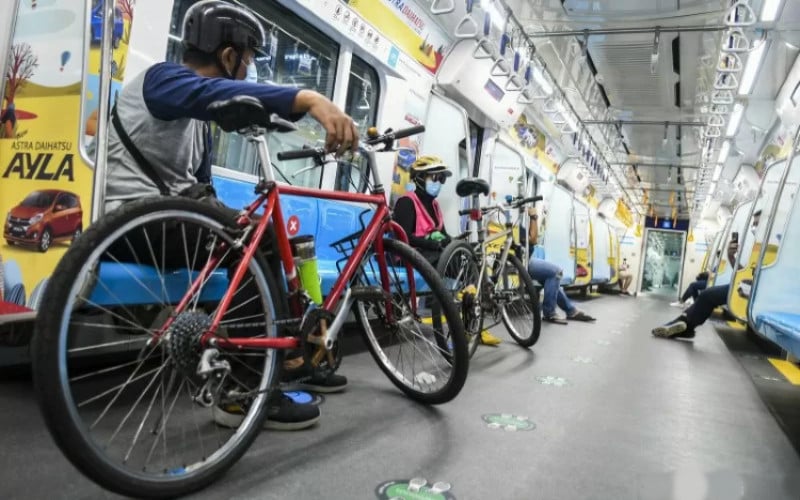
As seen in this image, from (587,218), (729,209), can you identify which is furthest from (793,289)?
(729,209)

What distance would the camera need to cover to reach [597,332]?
526 centimetres

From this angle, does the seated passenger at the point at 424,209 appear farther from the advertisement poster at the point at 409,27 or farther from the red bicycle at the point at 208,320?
the advertisement poster at the point at 409,27

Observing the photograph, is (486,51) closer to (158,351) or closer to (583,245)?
(158,351)

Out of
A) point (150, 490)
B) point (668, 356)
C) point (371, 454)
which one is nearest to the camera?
point (150, 490)

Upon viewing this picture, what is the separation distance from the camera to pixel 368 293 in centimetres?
190

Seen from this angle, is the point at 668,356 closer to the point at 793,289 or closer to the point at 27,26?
the point at 793,289

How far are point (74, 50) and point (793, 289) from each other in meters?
3.33

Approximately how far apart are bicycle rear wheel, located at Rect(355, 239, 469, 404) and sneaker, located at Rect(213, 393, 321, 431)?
465 millimetres

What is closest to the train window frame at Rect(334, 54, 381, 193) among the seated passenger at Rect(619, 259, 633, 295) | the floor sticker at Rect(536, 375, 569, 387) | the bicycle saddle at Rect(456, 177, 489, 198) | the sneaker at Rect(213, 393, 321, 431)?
the bicycle saddle at Rect(456, 177, 489, 198)

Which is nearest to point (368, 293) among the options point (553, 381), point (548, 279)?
point (553, 381)

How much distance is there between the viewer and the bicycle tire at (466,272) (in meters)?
2.85

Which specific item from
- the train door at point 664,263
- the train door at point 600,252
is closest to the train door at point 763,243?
the train door at point 600,252

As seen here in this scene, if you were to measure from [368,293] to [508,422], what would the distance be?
0.78 m

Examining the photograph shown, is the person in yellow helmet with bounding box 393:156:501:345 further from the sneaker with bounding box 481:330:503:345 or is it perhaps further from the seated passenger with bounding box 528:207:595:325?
the seated passenger with bounding box 528:207:595:325
